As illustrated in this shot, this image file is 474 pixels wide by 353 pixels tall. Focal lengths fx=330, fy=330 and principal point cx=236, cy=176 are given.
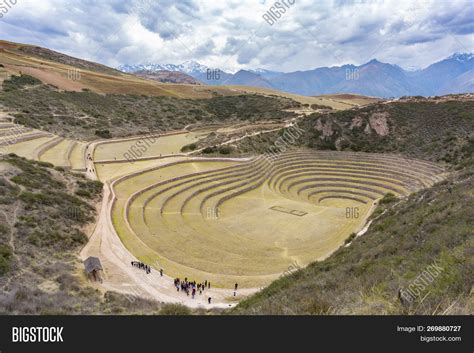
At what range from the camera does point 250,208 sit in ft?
98.6

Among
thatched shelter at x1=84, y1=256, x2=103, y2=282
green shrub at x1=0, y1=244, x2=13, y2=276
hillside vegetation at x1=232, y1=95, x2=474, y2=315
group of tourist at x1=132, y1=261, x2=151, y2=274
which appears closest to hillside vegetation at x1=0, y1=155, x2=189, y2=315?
green shrub at x1=0, y1=244, x2=13, y2=276

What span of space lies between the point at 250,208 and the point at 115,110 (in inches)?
1928

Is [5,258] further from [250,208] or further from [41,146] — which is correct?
[41,146]

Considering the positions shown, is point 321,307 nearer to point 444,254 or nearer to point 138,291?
point 444,254

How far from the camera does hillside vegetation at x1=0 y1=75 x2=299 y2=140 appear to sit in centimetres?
5194

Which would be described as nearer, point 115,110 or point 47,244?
point 47,244

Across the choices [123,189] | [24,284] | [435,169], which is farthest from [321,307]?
[435,169]

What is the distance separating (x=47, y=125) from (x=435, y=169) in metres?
52.8

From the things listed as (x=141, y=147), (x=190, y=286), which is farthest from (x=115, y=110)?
(x=190, y=286)

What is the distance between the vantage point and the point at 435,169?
125ft

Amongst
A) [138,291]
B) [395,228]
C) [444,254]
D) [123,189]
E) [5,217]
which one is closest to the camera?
[444,254]

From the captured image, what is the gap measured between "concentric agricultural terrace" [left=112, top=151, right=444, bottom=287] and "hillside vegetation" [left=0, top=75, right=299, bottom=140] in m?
24.6

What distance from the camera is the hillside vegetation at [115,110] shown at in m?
51.9

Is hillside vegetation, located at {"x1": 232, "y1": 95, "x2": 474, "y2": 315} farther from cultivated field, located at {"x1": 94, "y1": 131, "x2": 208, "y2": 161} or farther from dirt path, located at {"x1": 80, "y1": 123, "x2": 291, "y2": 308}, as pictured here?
cultivated field, located at {"x1": 94, "y1": 131, "x2": 208, "y2": 161}
